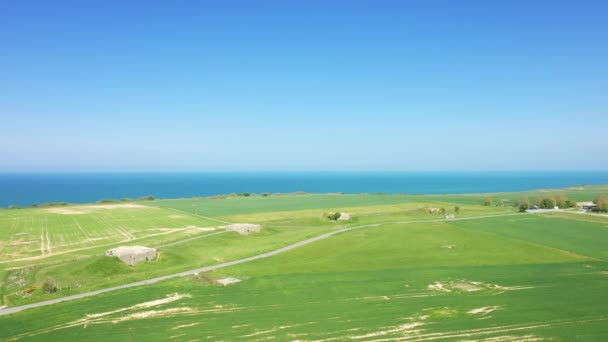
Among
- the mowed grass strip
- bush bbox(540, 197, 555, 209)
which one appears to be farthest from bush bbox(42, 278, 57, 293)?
bush bbox(540, 197, 555, 209)

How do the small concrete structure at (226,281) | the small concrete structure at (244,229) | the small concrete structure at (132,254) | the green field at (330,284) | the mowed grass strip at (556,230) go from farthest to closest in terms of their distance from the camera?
the small concrete structure at (244,229) < the mowed grass strip at (556,230) < the small concrete structure at (132,254) < the small concrete structure at (226,281) < the green field at (330,284)

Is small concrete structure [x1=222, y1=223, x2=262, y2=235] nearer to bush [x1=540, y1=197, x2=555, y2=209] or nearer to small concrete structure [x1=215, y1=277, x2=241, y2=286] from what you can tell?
small concrete structure [x1=215, y1=277, x2=241, y2=286]

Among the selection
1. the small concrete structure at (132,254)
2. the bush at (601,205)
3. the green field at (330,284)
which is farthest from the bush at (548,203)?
the small concrete structure at (132,254)

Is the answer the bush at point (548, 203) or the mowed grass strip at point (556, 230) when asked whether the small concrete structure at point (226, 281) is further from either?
the bush at point (548, 203)

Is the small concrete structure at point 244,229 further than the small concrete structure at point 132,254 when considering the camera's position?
Yes

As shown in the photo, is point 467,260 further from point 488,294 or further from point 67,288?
point 67,288

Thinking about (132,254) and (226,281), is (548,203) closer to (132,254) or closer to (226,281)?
(226,281)

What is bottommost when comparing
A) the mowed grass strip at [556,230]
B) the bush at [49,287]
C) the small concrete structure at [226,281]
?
the small concrete structure at [226,281]

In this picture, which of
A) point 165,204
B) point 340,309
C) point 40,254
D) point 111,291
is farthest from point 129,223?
point 340,309
